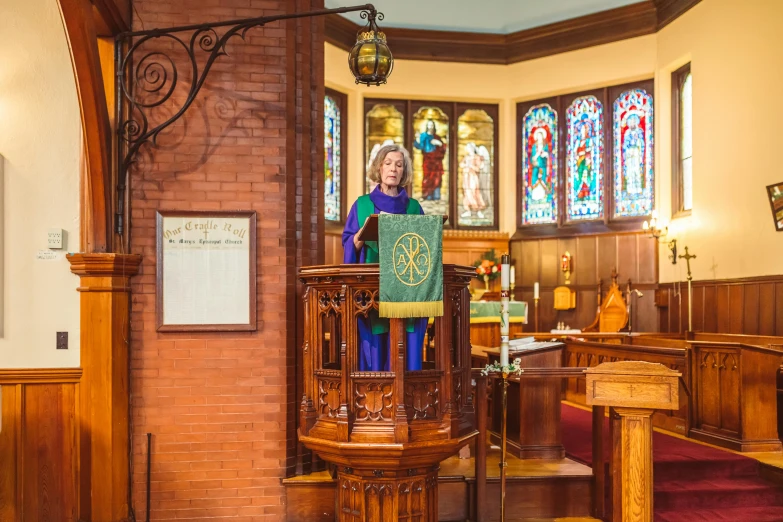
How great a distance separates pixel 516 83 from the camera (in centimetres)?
1444

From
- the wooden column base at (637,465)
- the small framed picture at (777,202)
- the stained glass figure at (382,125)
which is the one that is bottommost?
the wooden column base at (637,465)

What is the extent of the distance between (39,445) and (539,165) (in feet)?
35.4

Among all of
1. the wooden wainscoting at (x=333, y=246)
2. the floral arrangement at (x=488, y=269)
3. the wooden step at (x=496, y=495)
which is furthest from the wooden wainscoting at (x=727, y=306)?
the wooden wainscoting at (x=333, y=246)

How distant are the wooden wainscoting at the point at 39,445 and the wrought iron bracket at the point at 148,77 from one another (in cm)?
111

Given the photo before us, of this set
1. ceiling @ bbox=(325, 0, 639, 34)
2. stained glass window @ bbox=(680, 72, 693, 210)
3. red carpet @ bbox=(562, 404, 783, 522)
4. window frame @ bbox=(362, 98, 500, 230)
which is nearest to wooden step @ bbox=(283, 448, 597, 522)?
red carpet @ bbox=(562, 404, 783, 522)

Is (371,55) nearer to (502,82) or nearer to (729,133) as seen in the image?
(729,133)

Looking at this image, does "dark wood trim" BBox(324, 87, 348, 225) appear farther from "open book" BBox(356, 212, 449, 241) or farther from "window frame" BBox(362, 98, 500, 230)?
"open book" BBox(356, 212, 449, 241)

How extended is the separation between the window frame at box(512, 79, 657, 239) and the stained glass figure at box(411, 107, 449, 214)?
4.35 feet

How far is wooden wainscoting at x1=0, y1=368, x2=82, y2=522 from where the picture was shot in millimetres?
5164

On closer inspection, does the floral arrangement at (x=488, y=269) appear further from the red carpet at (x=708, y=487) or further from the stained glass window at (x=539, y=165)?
the red carpet at (x=708, y=487)

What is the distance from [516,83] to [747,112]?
4973 mm

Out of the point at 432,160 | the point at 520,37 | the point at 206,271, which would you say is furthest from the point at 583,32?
the point at 206,271

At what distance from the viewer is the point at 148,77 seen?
5477 millimetres

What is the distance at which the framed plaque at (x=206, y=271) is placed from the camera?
544 cm
